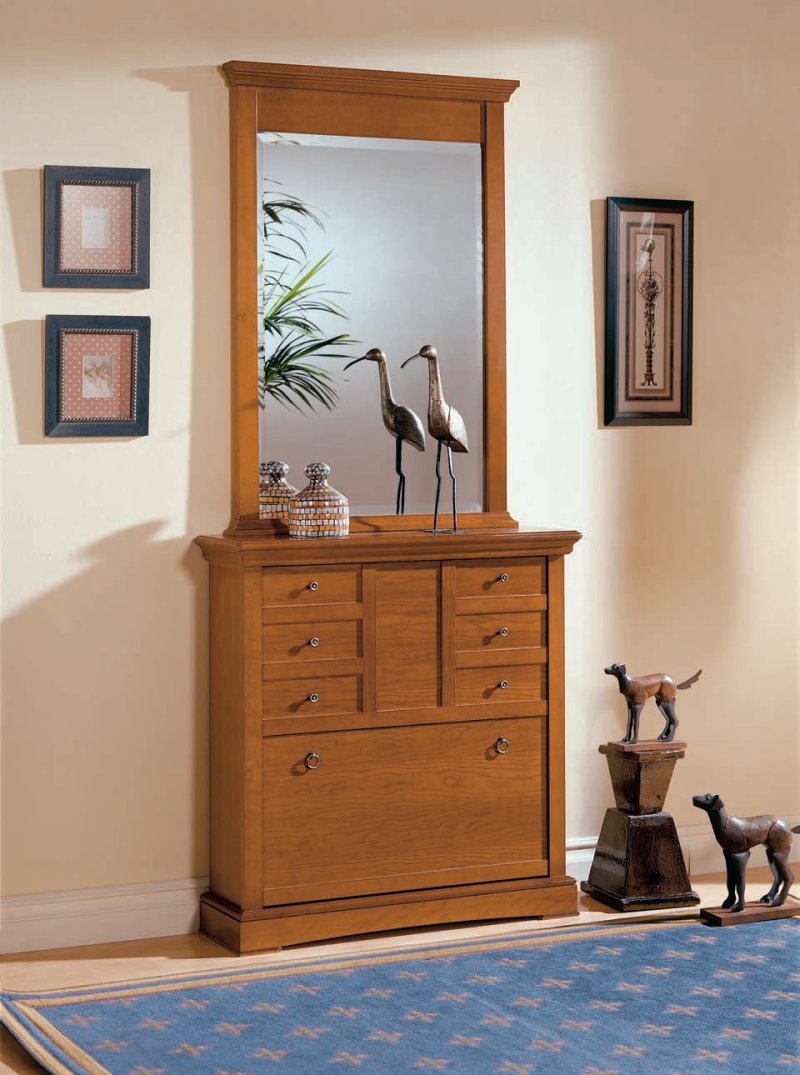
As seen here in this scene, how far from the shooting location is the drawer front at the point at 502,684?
3764mm

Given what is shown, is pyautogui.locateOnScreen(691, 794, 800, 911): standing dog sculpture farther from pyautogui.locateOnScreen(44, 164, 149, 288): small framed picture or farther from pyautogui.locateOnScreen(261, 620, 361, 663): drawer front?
pyautogui.locateOnScreen(44, 164, 149, 288): small framed picture

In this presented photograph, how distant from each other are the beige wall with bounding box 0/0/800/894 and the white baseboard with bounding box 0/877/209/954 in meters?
0.05

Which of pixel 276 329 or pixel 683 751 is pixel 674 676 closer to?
pixel 683 751

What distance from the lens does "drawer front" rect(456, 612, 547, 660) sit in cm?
376

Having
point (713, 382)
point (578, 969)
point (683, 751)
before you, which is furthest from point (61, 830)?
point (713, 382)

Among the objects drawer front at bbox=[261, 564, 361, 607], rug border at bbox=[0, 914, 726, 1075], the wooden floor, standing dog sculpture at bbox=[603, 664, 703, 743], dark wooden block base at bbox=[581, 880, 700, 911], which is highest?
drawer front at bbox=[261, 564, 361, 607]

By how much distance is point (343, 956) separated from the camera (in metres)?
3.50

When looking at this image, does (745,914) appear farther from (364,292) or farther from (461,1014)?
(364,292)

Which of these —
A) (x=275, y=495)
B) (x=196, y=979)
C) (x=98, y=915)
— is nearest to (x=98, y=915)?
(x=98, y=915)

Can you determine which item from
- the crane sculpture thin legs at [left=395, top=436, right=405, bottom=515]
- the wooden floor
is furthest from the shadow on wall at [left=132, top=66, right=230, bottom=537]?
the wooden floor

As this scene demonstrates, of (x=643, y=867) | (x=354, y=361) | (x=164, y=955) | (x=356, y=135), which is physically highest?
(x=356, y=135)

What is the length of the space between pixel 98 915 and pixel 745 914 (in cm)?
164

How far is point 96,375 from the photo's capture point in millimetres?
3691

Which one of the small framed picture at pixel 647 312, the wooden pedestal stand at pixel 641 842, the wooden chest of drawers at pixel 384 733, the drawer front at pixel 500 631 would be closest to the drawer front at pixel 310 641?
the wooden chest of drawers at pixel 384 733
